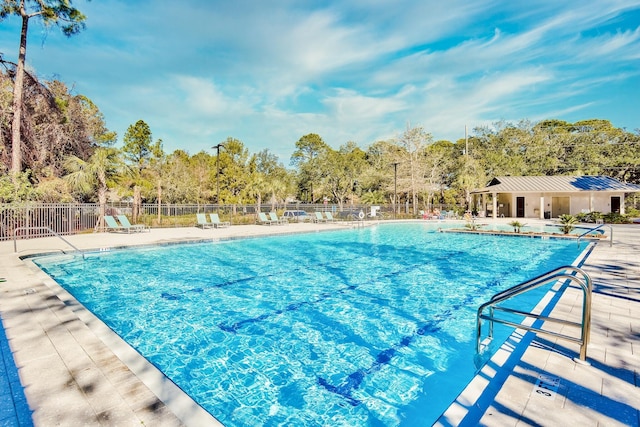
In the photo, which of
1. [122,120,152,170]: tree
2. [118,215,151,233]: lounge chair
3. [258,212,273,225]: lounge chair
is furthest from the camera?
[122,120,152,170]: tree

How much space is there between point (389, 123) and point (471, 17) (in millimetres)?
20797

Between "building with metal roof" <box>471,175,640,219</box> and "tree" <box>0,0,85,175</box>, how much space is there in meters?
29.5

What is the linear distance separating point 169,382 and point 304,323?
2684 millimetres

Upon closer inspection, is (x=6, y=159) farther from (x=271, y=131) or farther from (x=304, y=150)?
(x=304, y=150)

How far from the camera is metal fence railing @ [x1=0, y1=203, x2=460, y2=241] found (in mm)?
12781

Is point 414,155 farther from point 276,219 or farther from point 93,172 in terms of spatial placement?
point 93,172

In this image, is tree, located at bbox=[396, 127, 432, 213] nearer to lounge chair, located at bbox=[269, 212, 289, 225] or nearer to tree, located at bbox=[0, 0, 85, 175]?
lounge chair, located at bbox=[269, 212, 289, 225]

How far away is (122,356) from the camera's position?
3119mm

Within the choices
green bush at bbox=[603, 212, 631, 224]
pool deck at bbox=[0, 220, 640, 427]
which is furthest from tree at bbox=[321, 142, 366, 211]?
pool deck at bbox=[0, 220, 640, 427]

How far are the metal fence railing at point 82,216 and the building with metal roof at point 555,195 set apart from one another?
19.9 metres

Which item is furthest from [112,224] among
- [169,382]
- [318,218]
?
[169,382]

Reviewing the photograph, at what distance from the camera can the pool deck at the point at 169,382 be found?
221 centimetres

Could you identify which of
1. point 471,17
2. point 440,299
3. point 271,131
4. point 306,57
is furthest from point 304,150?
point 440,299

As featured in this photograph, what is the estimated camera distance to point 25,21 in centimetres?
1469
